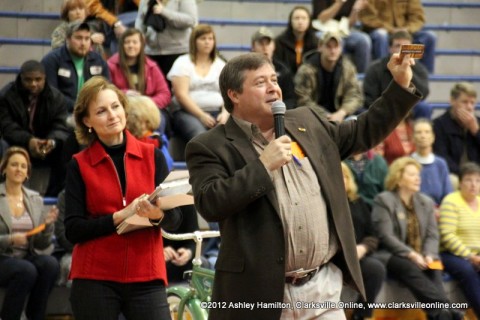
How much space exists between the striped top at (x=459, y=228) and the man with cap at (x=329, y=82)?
1511 mm

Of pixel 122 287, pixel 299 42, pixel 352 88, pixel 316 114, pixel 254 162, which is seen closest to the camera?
pixel 254 162

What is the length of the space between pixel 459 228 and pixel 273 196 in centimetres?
497

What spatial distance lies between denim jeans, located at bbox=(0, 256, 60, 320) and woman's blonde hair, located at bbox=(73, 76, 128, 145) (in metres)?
2.45

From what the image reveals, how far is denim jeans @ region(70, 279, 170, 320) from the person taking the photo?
14.7 feet

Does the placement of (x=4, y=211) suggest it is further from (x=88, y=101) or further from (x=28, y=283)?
(x=88, y=101)

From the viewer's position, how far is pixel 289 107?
30.2ft

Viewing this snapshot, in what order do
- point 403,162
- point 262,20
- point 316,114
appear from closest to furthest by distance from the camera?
point 316,114
point 403,162
point 262,20

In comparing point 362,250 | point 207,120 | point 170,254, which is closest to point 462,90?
point 362,250

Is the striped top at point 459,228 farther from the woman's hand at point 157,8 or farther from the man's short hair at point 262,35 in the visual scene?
the woman's hand at point 157,8

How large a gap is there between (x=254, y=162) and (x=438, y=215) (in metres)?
5.18

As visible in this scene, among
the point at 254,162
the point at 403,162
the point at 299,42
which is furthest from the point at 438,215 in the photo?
the point at 254,162

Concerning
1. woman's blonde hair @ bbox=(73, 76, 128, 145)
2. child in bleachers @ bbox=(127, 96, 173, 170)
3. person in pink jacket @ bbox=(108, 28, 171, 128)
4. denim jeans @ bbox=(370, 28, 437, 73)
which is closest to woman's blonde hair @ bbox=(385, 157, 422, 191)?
person in pink jacket @ bbox=(108, 28, 171, 128)

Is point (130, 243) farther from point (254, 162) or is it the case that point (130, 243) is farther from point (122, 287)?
point (254, 162)

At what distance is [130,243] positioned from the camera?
15.0 ft
